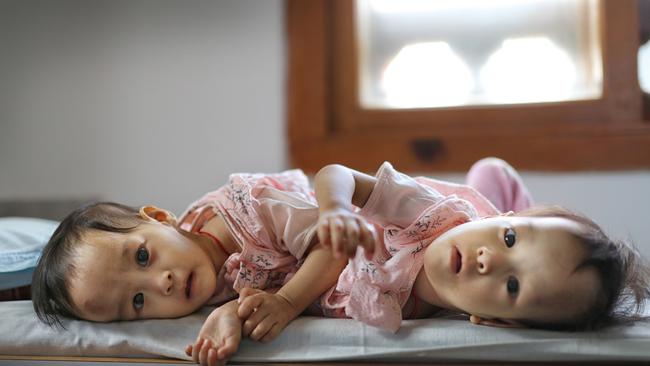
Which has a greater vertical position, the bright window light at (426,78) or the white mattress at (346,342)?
the bright window light at (426,78)

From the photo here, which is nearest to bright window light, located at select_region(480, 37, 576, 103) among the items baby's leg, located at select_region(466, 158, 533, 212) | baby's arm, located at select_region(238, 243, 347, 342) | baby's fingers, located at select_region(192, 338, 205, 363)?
baby's leg, located at select_region(466, 158, 533, 212)

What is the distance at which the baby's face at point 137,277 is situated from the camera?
78cm

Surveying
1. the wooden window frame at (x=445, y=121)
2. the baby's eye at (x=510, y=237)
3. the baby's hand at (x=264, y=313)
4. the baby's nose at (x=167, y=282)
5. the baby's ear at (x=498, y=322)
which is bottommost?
the baby's ear at (x=498, y=322)

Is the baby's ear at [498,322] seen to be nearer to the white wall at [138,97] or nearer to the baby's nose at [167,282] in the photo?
the baby's nose at [167,282]

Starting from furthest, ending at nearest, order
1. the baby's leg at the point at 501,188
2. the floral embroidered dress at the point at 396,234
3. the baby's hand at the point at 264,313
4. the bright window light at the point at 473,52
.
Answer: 1. the bright window light at the point at 473,52
2. the baby's leg at the point at 501,188
3. the floral embroidered dress at the point at 396,234
4. the baby's hand at the point at 264,313

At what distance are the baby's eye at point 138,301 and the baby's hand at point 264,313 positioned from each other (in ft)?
0.46

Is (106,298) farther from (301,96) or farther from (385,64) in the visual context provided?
(385,64)

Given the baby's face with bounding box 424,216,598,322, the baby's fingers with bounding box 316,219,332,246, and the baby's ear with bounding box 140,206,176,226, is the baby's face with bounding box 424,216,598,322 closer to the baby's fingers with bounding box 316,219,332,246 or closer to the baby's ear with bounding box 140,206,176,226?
the baby's fingers with bounding box 316,219,332,246

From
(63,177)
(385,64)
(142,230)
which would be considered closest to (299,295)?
(142,230)

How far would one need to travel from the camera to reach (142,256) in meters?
0.82

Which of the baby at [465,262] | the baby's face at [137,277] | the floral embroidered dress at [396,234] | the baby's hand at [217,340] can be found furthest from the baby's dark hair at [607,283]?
the baby's face at [137,277]

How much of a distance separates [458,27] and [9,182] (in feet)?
4.81

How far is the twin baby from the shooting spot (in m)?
0.68

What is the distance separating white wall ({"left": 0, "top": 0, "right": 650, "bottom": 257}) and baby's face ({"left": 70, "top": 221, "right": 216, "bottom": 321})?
0.89 metres
